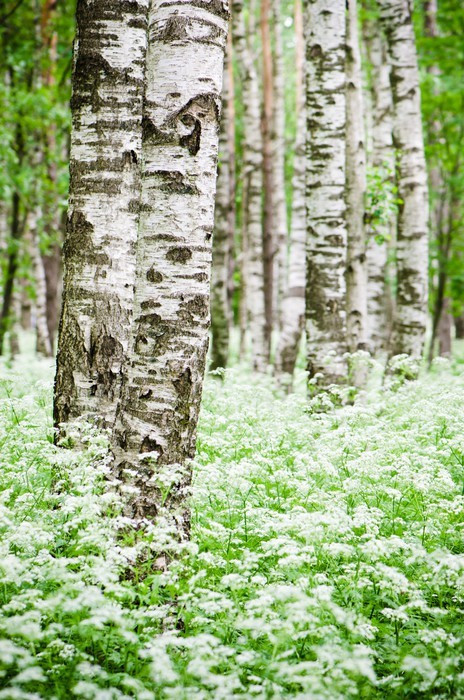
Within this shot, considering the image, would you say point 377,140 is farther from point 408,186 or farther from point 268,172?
point 268,172

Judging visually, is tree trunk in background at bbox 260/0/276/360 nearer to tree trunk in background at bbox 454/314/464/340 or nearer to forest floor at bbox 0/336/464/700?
tree trunk in background at bbox 454/314/464/340

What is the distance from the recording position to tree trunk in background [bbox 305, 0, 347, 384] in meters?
6.67

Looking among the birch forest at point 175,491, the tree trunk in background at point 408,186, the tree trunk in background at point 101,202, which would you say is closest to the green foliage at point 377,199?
the tree trunk in background at point 408,186

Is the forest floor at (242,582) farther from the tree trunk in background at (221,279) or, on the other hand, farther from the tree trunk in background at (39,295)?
the tree trunk in background at (39,295)

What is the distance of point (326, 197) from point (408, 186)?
2.63 m

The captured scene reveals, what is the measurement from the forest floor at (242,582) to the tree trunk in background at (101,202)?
445mm

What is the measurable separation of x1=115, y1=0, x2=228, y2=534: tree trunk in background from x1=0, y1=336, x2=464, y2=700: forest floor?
0.26 metres

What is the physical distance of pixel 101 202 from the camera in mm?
3732

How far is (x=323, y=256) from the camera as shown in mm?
6684

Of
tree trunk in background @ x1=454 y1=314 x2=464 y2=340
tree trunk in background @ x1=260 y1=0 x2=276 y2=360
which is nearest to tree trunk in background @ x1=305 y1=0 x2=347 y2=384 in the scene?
tree trunk in background @ x1=260 y1=0 x2=276 y2=360

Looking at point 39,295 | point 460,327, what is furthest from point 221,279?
point 460,327

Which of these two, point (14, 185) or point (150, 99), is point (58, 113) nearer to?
point (14, 185)

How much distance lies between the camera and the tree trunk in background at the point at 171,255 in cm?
348

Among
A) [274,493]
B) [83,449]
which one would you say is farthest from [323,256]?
[83,449]
